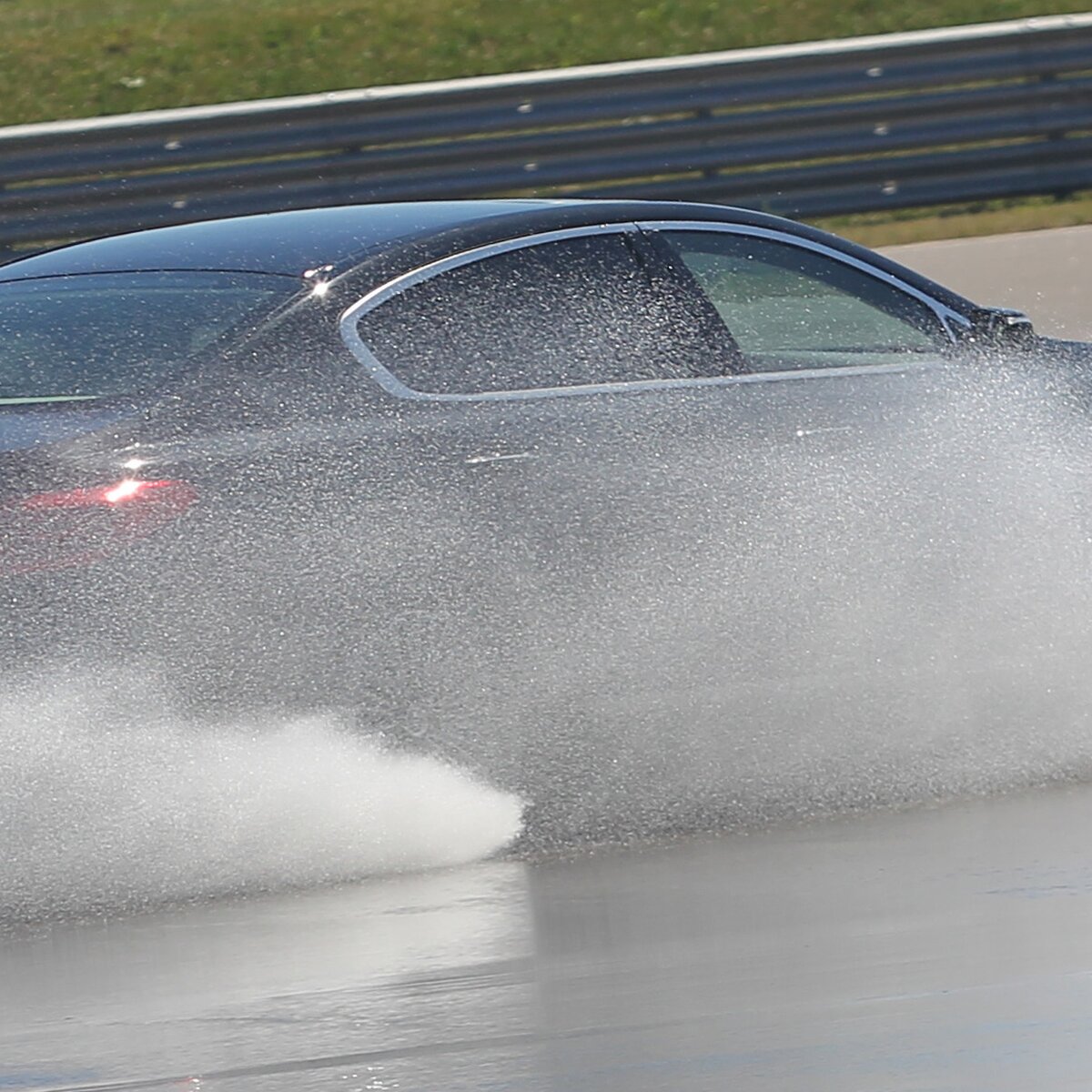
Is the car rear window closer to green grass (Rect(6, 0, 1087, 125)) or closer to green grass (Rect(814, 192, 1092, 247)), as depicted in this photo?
green grass (Rect(814, 192, 1092, 247))

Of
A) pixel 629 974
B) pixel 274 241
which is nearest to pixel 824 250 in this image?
pixel 274 241

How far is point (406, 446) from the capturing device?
17.5ft

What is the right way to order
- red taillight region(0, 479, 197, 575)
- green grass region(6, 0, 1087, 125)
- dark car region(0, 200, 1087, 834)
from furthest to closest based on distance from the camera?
green grass region(6, 0, 1087, 125), dark car region(0, 200, 1087, 834), red taillight region(0, 479, 197, 575)

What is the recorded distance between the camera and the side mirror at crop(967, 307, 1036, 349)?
21.9 feet

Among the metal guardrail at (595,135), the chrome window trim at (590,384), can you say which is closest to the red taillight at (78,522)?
the chrome window trim at (590,384)

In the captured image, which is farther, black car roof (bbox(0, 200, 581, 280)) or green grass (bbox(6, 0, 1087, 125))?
green grass (bbox(6, 0, 1087, 125))

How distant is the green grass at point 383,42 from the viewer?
59.9ft

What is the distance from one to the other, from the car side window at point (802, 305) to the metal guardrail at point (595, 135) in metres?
7.51

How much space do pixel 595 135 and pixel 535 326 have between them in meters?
8.41

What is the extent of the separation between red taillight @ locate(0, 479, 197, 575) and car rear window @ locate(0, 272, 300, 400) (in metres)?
0.32

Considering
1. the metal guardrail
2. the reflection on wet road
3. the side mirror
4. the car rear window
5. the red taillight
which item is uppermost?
the metal guardrail

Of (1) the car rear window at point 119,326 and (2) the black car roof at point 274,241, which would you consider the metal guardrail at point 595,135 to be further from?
(1) the car rear window at point 119,326

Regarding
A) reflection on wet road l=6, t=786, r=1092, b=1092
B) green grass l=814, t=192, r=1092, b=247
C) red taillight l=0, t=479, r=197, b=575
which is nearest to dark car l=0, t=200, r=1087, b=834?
red taillight l=0, t=479, r=197, b=575

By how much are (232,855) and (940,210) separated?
420 inches
